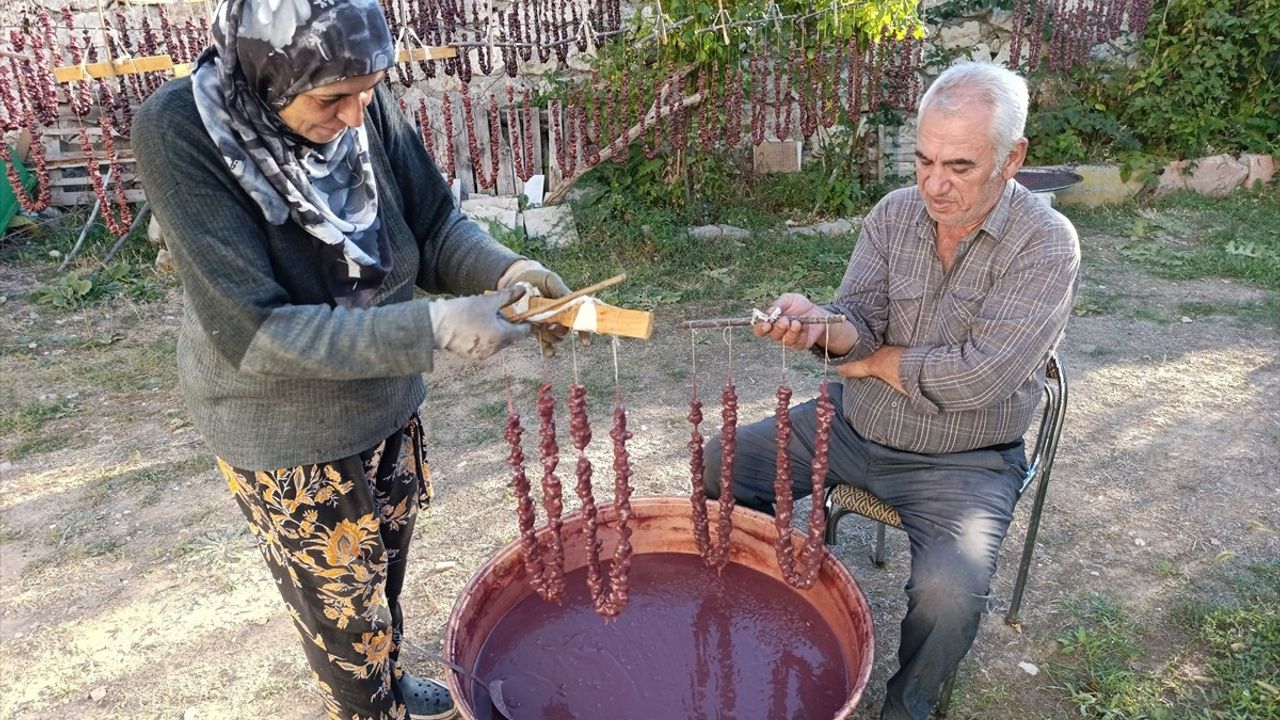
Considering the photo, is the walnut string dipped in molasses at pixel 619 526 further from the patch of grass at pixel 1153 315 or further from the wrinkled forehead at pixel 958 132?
the patch of grass at pixel 1153 315

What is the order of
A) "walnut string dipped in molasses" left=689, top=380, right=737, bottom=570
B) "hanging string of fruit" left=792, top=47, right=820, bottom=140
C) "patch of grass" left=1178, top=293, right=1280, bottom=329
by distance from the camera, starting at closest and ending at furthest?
"walnut string dipped in molasses" left=689, top=380, right=737, bottom=570
"patch of grass" left=1178, top=293, right=1280, bottom=329
"hanging string of fruit" left=792, top=47, right=820, bottom=140

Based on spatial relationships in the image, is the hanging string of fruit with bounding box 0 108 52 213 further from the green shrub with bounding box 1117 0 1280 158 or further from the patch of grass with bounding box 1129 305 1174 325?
the green shrub with bounding box 1117 0 1280 158

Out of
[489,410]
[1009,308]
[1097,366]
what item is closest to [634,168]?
[489,410]

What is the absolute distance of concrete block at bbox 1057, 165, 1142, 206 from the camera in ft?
26.1

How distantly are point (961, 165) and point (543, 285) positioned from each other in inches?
50.1

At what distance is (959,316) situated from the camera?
102 inches

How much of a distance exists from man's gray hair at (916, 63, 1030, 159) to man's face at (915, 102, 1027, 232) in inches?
0.8

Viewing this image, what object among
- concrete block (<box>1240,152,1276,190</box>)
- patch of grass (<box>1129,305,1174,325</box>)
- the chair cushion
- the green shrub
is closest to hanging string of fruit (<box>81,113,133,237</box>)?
the chair cushion

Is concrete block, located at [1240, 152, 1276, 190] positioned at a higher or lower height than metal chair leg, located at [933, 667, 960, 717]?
higher

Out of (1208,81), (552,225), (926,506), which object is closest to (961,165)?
(926,506)

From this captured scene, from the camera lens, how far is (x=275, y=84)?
1.64 meters

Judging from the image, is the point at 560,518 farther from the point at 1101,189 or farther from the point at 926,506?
the point at 1101,189

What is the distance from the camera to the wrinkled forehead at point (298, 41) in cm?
157

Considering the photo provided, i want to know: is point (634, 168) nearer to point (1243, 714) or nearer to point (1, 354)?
point (1, 354)
